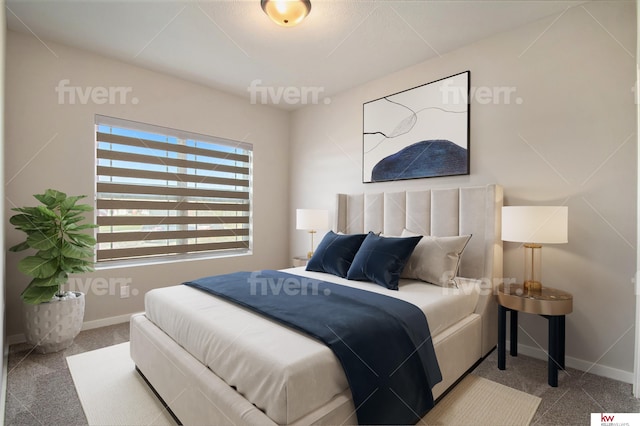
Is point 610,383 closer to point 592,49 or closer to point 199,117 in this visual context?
point 592,49

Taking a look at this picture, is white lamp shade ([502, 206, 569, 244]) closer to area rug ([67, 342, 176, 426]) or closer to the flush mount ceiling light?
the flush mount ceiling light

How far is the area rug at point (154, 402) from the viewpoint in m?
1.73

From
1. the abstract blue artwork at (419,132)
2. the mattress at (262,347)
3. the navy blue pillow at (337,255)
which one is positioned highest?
the abstract blue artwork at (419,132)

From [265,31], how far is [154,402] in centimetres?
286

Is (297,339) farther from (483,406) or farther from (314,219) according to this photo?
(314,219)

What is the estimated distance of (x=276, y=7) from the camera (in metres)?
2.16

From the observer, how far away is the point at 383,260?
246 centimetres

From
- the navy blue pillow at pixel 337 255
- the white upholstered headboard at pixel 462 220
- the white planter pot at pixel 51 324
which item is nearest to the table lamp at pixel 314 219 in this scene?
the white upholstered headboard at pixel 462 220

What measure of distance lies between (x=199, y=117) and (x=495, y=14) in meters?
3.13

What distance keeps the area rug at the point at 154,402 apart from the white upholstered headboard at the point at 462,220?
0.52m

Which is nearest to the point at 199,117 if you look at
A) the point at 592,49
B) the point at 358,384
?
the point at 358,384

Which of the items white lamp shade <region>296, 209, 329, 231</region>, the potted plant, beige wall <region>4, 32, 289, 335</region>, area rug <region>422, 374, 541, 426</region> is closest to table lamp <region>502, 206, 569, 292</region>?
area rug <region>422, 374, 541, 426</region>

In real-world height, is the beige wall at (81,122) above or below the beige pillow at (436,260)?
above

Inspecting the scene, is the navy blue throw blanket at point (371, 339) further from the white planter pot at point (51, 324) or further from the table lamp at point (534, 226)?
the white planter pot at point (51, 324)
